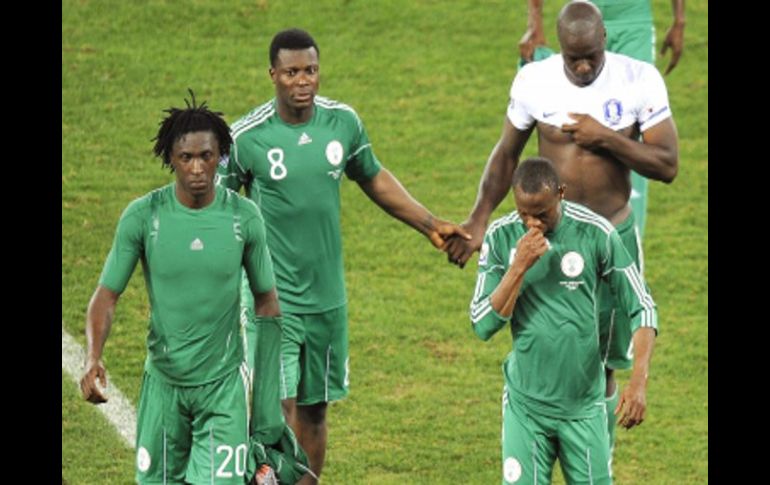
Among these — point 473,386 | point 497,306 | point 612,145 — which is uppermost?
point 612,145

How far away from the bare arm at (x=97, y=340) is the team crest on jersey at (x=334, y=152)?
169cm

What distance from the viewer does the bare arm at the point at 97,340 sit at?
9.82m

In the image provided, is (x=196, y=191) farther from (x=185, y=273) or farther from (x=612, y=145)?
(x=612, y=145)

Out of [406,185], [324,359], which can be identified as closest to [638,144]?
[324,359]

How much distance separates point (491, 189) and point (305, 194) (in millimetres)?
1038

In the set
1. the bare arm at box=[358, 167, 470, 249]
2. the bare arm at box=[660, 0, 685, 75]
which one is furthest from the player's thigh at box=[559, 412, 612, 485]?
the bare arm at box=[660, 0, 685, 75]

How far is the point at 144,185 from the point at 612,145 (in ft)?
24.4

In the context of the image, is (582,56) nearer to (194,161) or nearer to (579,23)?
(579,23)

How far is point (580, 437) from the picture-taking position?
10344 mm

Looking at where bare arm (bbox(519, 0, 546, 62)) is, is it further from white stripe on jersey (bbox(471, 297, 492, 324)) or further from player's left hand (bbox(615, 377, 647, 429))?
player's left hand (bbox(615, 377, 647, 429))

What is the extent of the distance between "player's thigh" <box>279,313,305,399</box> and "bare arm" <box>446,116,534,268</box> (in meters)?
0.92

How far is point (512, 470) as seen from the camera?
10359mm
